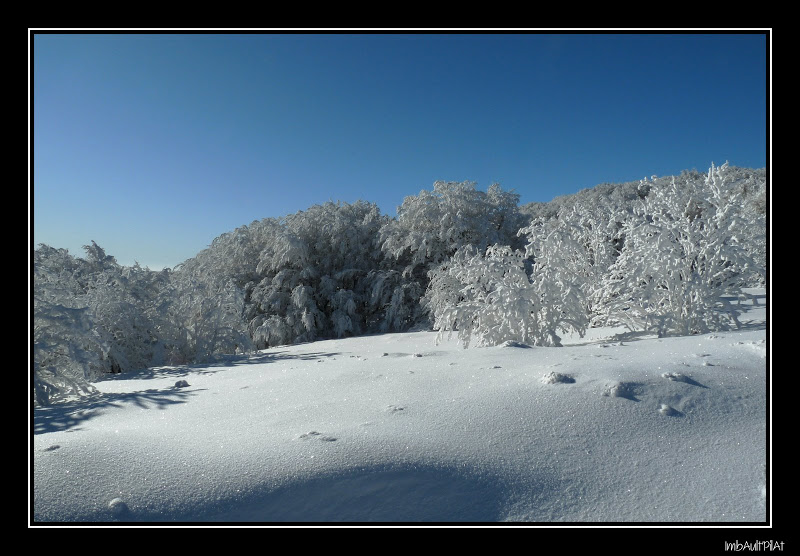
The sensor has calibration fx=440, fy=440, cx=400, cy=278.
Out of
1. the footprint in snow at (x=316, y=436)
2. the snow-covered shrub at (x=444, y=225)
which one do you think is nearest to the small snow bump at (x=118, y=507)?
the footprint in snow at (x=316, y=436)

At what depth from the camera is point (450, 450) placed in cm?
212

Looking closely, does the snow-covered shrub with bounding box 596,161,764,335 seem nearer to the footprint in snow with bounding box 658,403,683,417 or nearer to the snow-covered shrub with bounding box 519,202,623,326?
the snow-covered shrub with bounding box 519,202,623,326

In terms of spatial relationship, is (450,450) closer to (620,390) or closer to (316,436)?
(316,436)

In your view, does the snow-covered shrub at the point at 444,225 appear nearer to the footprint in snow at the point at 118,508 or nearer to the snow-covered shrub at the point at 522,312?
the snow-covered shrub at the point at 522,312

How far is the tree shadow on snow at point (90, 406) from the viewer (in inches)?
114

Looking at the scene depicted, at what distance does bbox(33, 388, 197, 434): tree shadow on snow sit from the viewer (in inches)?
114

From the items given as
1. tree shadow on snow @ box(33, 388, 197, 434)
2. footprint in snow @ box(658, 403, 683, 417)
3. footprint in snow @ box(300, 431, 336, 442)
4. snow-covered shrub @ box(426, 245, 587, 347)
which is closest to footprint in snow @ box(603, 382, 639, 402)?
footprint in snow @ box(658, 403, 683, 417)

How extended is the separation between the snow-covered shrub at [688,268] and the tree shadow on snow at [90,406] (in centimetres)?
486

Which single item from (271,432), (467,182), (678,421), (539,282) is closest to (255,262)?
(467,182)

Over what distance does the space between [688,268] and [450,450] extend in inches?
166

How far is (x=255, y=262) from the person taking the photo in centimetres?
1365

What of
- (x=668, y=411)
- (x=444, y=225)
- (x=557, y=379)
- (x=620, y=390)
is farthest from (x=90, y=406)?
(x=444, y=225)
